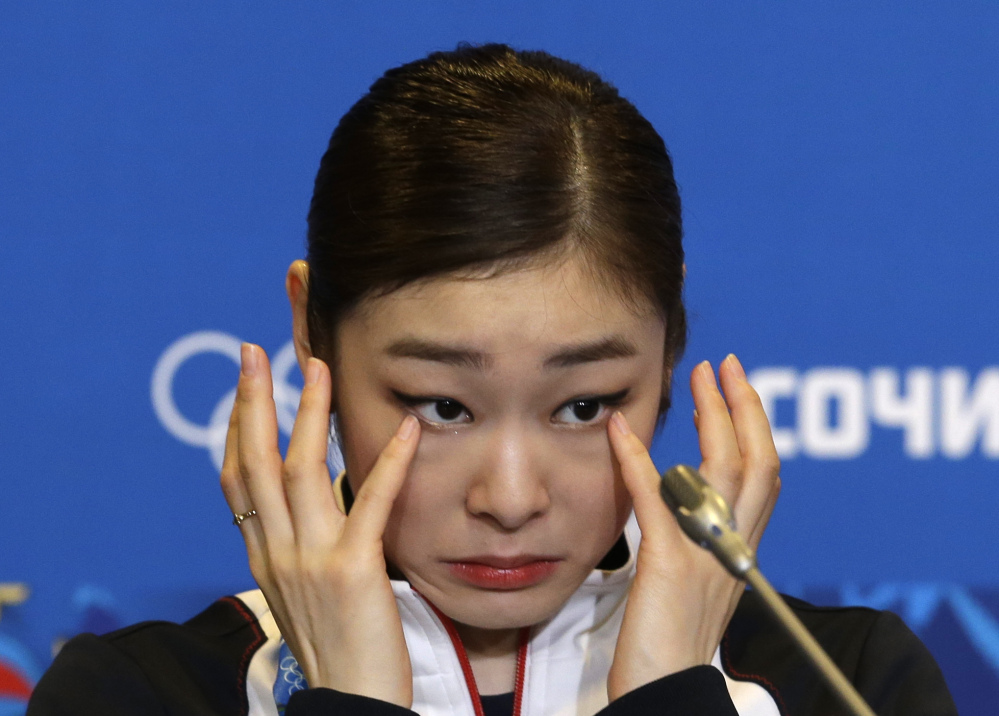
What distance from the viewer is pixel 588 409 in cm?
91

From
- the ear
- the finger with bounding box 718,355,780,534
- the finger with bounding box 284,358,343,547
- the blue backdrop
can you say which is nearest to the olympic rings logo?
the blue backdrop

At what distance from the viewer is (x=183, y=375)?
144 cm

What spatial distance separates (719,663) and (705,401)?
24cm

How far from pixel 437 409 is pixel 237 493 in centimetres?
21

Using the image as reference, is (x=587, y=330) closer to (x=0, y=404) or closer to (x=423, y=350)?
(x=423, y=350)

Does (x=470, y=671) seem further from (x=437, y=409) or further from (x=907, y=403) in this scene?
(x=907, y=403)

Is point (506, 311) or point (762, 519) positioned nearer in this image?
point (506, 311)

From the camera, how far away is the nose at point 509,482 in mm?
851

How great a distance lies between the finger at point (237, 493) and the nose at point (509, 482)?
201 mm

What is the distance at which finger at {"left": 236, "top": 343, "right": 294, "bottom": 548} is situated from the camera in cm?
92

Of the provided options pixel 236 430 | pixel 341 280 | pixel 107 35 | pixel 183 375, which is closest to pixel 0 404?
pixel 183 375

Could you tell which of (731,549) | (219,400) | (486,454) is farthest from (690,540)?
(219,400)

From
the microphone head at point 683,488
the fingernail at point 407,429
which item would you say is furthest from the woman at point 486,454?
the microphone head at point 683,488

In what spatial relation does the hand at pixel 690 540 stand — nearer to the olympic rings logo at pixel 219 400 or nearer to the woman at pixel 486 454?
the woman at pixel 486 454
